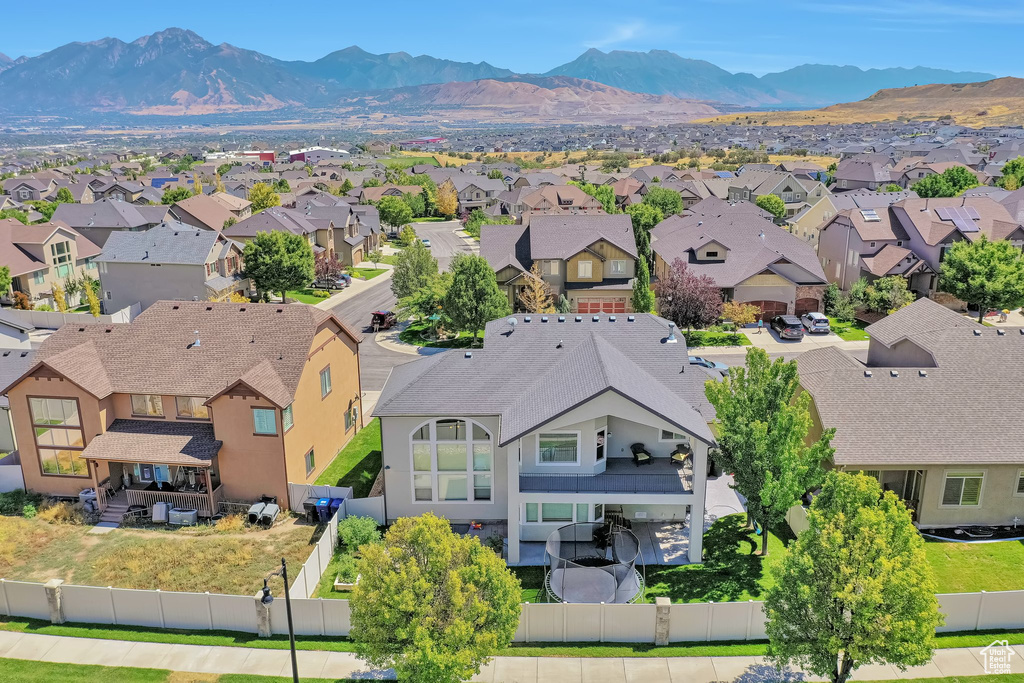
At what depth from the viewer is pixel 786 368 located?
A: 27.7m

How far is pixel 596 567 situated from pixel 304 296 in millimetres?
57812

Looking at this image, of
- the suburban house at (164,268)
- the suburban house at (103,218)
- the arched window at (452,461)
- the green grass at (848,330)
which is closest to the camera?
the arched window at (452,461)

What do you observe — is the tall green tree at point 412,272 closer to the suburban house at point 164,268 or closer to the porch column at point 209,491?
the suburban house at point 164,268

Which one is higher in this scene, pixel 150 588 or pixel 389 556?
pixel 389 556

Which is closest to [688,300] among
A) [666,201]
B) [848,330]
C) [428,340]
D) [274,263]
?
[848,330]

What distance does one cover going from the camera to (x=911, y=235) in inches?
2680

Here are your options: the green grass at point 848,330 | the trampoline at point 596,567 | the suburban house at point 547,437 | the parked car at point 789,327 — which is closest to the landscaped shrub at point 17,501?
the suburban house at point 547,437

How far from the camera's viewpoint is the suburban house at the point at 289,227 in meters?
80.6

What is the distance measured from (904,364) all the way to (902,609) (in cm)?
2269

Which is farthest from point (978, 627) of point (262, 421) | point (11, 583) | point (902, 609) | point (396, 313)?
point (396, 313)

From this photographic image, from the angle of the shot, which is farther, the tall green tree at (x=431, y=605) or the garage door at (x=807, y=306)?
the garage door at (x=807, y=306)

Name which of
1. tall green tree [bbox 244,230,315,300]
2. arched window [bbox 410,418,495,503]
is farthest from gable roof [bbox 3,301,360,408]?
tall green tree [bbox 244,230,315,300]

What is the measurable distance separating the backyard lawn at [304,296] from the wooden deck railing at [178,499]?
43387 millimetres

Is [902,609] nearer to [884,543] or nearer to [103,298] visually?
[884,543]
